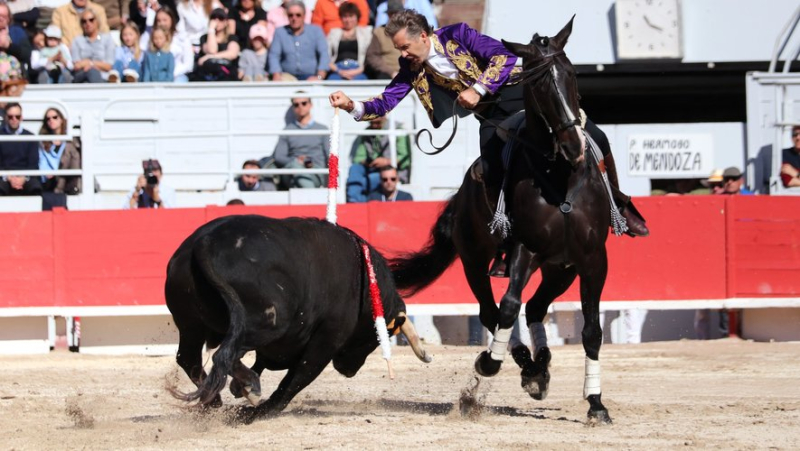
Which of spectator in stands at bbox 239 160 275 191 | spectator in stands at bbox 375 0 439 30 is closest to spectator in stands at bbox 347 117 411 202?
spectator in stands at bbox 239 160 275 191

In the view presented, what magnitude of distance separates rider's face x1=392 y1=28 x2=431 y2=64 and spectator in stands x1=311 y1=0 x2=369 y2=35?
6.78 meters

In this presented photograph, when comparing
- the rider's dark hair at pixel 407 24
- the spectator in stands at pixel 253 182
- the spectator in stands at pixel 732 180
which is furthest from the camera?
the spectator in stands at pixel 253 182

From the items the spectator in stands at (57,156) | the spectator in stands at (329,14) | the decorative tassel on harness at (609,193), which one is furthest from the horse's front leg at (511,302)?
the spectator in stands at (329,14)

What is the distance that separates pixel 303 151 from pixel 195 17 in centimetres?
288

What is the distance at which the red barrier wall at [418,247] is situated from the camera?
11.1 meters

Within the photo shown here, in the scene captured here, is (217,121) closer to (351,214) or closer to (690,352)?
(351,214)

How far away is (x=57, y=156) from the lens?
11.9 m

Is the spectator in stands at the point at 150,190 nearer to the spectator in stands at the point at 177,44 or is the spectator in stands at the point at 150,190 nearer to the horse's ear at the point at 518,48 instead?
the spectator in stands at the point at 177,44

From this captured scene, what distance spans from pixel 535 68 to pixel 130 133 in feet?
24.7

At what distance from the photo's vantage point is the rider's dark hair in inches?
271

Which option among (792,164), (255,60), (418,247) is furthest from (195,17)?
(792,164)

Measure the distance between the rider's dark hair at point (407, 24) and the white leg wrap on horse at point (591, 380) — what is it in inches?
85.0

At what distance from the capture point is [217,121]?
12.7 m

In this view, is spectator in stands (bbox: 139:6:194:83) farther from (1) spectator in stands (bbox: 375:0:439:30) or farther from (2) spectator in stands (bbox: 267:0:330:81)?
(1) spectator in stands (bbox: 375:0:439:30)
